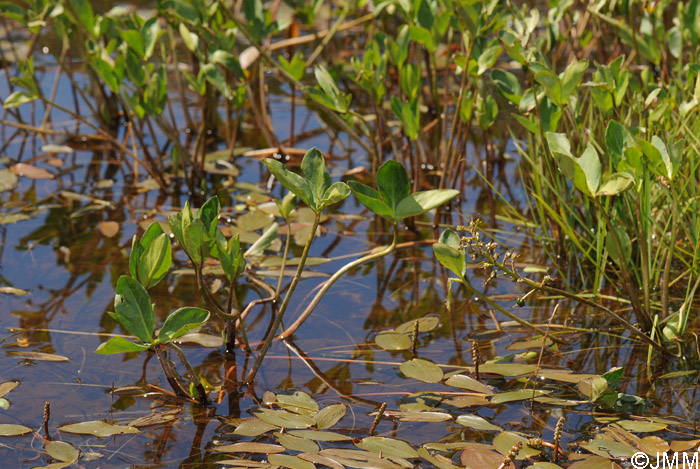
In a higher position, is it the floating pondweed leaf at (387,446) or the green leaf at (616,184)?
the green leaf at (616,184)

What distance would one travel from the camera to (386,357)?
4.77 ft

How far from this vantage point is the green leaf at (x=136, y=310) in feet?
3.86

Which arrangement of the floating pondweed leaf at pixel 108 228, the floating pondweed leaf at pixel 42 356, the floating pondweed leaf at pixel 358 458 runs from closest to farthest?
the floating pondweed leaf at pixel 358 458 < the floating pondweed leaf at pixel 42 356 < the floating pondweed leaf at pixel 108 228

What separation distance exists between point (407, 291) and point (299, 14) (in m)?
1.48

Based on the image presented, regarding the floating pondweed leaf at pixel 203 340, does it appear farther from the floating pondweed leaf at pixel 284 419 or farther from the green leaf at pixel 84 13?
the green leaf at pixel 84 13

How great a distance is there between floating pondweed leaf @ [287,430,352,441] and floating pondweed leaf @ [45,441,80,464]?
1.07 ft

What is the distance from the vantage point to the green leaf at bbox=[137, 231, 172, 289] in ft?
3.97

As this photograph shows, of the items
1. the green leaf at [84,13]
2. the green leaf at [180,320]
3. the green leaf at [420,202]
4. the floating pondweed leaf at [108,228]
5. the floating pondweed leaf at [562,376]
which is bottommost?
the floating pondweed leaf at [562,376]

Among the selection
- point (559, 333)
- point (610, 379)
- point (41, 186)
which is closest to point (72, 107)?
point (41, 186)

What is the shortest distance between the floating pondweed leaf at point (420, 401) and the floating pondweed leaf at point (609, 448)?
0.25 meters

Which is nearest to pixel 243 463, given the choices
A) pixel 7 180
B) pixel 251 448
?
pixel 251 448

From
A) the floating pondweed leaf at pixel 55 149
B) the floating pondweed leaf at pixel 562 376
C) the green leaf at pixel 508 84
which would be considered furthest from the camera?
the floating pondweed leaf at pixel 55 149

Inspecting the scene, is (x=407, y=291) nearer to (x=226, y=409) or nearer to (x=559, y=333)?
(x=559, y=333)

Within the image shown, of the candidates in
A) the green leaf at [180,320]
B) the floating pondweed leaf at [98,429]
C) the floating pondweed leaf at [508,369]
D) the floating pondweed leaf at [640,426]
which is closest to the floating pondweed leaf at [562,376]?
the floating pondweed leaf at [508,369]
